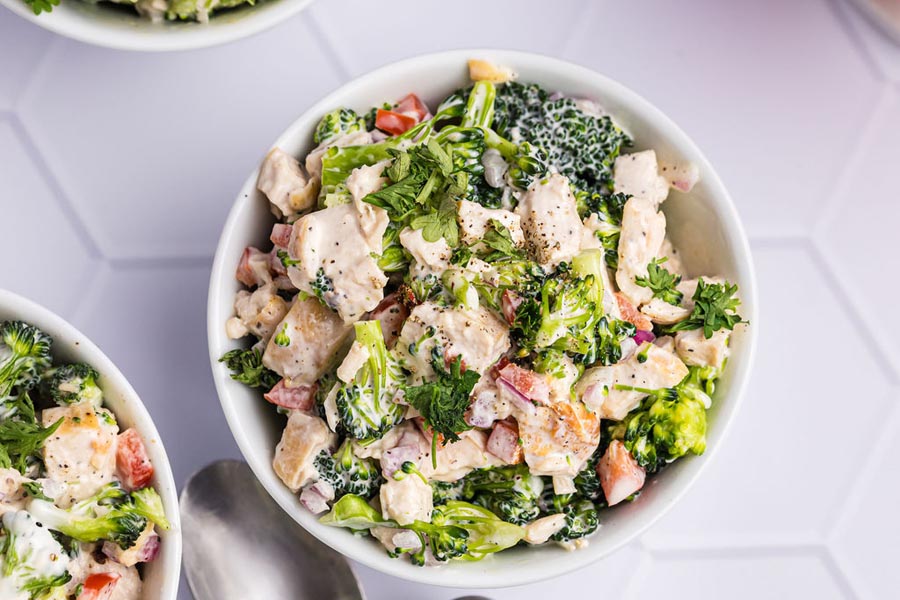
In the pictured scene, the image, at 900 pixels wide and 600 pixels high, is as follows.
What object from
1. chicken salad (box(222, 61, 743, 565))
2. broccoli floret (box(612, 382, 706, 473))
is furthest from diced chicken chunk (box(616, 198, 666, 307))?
broccoli floret (box(612, 382, 706, 473))

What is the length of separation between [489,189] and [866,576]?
1.55 m

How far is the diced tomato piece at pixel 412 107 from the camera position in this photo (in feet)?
7.31

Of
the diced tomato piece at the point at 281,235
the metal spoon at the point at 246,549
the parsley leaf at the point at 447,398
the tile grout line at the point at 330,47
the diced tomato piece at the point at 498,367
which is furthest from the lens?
the tile grout line at the point at 330,47

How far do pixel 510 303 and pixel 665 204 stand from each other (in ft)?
1.82

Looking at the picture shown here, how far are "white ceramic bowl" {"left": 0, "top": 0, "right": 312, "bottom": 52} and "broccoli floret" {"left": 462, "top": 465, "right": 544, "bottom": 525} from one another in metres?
1.12

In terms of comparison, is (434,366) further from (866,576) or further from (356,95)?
(866,576)

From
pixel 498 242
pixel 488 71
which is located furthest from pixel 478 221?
pixel 488 71

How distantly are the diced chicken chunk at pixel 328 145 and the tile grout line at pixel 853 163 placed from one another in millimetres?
→ 1322

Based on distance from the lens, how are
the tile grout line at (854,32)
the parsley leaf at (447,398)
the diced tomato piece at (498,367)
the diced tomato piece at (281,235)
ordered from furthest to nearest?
1. the tile grout line at (854,32)
2. the diced tomato piece at (281,235)
3. the diced tomato piece at (498,367)
4. the parsley leaf at (447,398)

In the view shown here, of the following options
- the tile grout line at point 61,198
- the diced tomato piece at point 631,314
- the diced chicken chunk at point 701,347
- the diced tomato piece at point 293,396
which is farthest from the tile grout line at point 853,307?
the tile grout line at point 61,198

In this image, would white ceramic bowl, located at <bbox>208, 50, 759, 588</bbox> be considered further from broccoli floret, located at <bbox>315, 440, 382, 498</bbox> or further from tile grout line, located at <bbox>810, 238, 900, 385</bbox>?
tile grout line, located at <bbox>810, 238, 900, 385</bbox>

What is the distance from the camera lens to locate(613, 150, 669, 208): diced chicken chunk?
7.11 feet

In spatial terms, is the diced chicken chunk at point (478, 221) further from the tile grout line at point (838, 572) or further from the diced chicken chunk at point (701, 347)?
the tile grout line at point (838, 572)

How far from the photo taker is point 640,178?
2.17 meters
